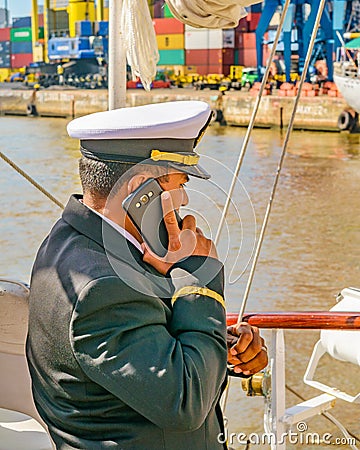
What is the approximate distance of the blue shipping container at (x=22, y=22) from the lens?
187 ft

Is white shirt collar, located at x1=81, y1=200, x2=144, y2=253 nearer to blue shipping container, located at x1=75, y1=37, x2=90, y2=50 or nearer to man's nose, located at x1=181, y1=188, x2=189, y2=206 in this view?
man's nose, located at x1=181, y1=188, x2=189, y2=206

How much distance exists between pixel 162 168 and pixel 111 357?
264 mm

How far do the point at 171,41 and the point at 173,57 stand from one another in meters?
0.79

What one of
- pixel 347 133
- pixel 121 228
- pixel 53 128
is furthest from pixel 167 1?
pixel 53 128

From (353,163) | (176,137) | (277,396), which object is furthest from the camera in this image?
(353,163)

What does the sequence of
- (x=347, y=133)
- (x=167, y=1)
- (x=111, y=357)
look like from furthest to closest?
1. (x=347, y=133)
2. (x=167, y=1)
3. (x=111, y=357)

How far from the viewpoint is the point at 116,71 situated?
6.60 feet

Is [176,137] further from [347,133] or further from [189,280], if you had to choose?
[347,133]

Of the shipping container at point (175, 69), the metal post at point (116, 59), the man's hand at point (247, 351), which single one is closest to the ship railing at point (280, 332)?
the man's hand at point (247, 351)

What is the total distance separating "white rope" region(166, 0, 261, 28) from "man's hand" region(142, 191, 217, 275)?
0.92m

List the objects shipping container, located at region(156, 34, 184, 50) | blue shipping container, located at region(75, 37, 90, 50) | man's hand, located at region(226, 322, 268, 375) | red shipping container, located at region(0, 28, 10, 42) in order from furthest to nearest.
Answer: red shipping container, located at region(0, 28, 10, 42) → shipping container, located at region(156, 34, 184, 50) → blue shipping container, located at region(75, 37, 90, 50) → man's hand, located at region(226, 322, 268, 375)

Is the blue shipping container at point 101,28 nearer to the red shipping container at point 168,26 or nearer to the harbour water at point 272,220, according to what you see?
the red shipping container at point 168,26

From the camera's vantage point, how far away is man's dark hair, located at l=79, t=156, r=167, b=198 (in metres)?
1.16

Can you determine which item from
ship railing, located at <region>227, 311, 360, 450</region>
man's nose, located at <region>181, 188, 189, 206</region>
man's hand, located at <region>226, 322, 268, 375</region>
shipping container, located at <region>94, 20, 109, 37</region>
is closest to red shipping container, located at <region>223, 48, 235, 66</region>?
shipping container, located at <region>94, 20, 109, 37</region>
